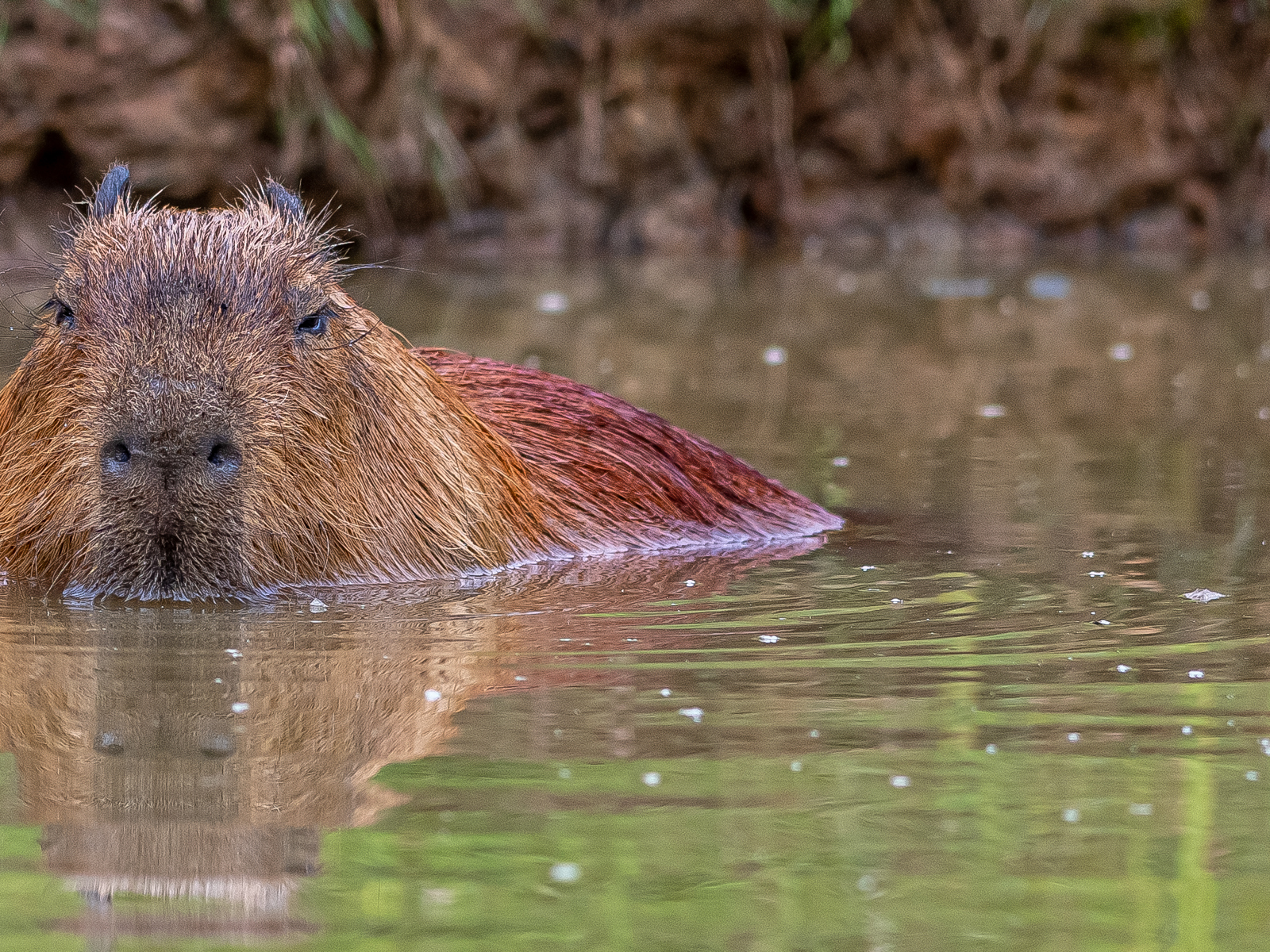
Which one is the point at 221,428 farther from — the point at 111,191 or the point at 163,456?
the point at 111,191

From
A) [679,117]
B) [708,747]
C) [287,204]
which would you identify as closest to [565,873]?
[708,747]

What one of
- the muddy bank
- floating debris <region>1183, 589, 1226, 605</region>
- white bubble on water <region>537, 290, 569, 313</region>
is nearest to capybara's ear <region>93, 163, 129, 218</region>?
floating debris <region>1183, 589, 1226, 605</region>

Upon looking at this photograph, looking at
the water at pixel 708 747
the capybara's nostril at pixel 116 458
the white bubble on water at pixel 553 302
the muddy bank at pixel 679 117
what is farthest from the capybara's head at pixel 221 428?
the muddy bank at pixel 679 117

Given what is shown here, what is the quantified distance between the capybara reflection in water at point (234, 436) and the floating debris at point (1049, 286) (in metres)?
7.99

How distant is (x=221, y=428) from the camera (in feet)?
13.0

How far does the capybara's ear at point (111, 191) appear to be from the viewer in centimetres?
441

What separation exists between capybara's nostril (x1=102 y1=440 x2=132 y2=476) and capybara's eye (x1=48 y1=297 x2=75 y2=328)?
0.39m

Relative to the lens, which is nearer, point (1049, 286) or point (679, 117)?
point (1049, 286)

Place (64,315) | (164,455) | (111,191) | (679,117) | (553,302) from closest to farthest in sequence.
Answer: (164,455) < (64,315) < (111,191) < (553,302) < (679,117)

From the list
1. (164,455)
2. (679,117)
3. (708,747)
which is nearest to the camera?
(708,747)

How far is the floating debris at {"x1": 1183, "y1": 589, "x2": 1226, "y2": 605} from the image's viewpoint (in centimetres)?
444

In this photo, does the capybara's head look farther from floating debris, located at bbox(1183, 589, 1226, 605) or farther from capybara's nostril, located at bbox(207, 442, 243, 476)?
floating debris, located at bbox(1183, 589, 1226, 605)

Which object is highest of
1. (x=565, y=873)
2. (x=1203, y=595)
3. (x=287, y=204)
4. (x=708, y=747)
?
(x=287, y=204)

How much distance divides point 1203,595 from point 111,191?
2.63 metres
